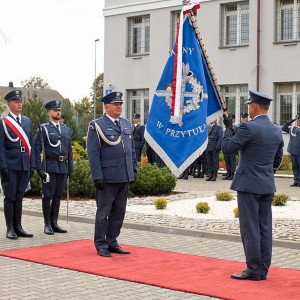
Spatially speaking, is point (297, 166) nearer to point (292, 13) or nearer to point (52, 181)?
point (292, 13)

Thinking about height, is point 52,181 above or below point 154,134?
below

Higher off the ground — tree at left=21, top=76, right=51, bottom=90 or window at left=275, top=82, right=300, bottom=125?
tree at left=21, top=76, right=51, bottom=90

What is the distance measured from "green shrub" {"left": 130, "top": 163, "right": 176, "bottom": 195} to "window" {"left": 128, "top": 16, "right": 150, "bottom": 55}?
15.8 metres

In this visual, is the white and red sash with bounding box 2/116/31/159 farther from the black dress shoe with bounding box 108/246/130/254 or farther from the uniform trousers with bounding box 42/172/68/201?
the black dress shoe with bounding box 108/246/130/254

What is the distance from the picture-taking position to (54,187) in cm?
1173

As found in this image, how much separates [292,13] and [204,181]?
8859 millimetres

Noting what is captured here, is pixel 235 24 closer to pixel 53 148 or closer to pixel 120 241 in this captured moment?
pixel 53 148

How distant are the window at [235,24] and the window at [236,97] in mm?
1703

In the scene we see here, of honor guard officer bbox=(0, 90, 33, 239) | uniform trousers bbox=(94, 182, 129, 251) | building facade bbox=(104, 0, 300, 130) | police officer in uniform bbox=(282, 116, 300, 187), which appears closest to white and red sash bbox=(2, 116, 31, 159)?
honor guard officer bbox=(0, 90, 33, 239)

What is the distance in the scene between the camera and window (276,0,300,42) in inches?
1103

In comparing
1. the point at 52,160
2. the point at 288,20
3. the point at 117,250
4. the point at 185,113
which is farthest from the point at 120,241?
the point at 288,20

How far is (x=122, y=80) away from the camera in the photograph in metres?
33.7

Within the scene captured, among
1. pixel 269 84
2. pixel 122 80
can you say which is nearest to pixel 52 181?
pixel 269 84

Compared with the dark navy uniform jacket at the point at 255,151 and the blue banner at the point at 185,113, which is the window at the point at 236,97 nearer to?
the blue banner at the point at 185,113
